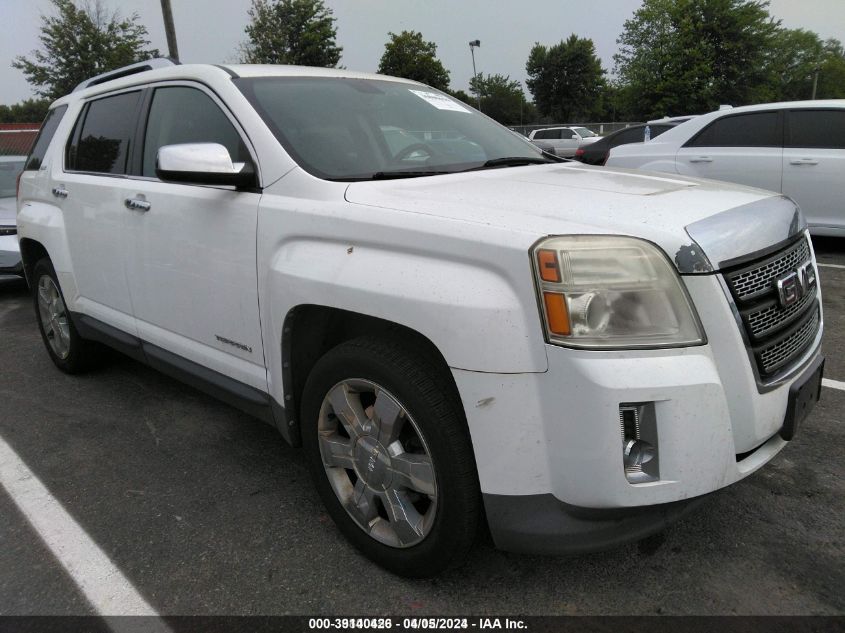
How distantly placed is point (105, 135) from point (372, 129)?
176 cm

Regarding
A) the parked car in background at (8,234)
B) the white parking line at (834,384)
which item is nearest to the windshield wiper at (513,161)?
the white parking line at (834,384)

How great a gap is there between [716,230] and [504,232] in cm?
61

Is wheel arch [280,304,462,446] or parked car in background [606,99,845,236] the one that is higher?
parked car in background [606,99,845,236]

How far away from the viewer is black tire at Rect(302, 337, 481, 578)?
184 cm

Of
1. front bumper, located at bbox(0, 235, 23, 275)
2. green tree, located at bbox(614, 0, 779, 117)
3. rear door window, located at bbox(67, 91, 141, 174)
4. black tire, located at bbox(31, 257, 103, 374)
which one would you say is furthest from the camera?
green tree, located at bbox(614, 0, 779, 117)

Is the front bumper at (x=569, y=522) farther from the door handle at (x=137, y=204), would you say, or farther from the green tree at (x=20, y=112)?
the green tree at (x=20, y=112)

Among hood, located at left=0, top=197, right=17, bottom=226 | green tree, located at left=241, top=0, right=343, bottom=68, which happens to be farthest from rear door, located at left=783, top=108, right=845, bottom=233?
green tree, located at left=241, top=0, right=343, bottom=68

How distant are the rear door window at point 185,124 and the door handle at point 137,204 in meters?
0.14

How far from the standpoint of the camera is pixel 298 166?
2346mm

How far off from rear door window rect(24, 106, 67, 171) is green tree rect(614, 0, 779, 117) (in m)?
41.0

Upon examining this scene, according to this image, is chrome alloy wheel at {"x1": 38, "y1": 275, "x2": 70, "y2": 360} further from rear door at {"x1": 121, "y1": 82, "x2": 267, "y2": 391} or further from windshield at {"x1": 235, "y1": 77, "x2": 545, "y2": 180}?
windshield at {"x1": 235, "y1": 77, "x2": 545, "y2": 180}

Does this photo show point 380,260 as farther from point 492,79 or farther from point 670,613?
point 492,79

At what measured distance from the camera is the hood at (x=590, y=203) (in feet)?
5.70

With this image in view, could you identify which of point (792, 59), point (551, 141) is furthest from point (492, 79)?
point (551, 141)
